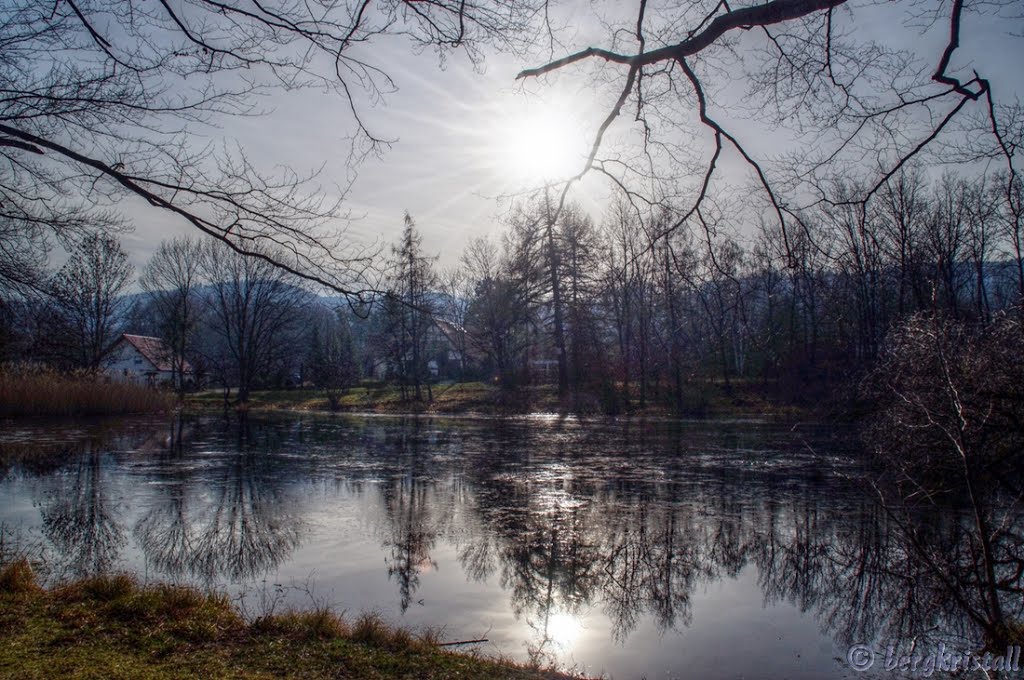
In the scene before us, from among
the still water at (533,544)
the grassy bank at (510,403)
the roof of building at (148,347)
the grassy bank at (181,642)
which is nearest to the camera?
the grassy bank at (181,642)

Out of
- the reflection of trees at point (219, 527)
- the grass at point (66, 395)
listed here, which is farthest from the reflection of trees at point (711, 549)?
the grass at point (66, 395)

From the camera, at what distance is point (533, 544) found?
9102mm

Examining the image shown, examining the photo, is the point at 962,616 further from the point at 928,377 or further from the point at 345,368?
the point at 345,368

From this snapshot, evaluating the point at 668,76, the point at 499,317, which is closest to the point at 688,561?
the point at 668,76

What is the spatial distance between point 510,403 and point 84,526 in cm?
2738

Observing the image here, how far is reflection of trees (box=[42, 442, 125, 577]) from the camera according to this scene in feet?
25.9

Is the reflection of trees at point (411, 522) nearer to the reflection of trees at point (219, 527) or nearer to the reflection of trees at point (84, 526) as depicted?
the reflection of trees at point (219, 527)

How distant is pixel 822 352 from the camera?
30.7 m

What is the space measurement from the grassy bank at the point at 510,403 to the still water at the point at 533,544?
1560 cm

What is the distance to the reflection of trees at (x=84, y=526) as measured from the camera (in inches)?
311

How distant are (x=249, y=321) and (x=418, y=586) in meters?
46.7

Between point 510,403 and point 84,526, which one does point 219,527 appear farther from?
point 510,403

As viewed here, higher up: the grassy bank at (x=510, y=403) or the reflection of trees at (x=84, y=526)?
the grassy bank at (x=510, y=403)

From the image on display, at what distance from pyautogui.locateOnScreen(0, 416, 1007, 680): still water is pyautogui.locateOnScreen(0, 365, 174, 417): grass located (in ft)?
24.6
